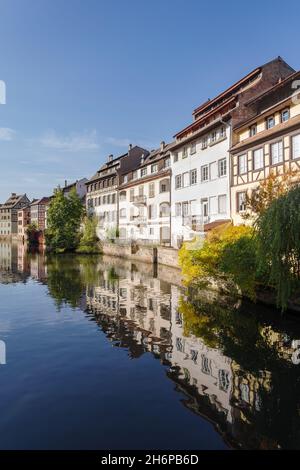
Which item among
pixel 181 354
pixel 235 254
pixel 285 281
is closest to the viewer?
pixel 181 354

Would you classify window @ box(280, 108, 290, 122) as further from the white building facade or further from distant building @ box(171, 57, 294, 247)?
the white building facade

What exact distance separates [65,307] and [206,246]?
25.9 feet

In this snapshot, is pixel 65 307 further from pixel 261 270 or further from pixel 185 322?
pixel 261 270

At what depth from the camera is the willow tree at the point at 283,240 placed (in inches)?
483

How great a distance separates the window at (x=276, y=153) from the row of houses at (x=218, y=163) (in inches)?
2.4

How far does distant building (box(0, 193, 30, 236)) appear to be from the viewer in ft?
390

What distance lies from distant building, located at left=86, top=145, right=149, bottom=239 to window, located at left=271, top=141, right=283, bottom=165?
29155 millimetres

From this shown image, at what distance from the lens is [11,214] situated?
118562mm

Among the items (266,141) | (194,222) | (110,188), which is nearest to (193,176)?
(194,222)

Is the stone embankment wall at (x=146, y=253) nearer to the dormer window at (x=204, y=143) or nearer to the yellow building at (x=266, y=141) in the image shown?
the yellow building at (x=266, y=141)

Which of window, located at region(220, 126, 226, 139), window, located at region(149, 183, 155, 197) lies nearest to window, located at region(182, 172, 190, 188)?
window, located at region(220, 126, 226, 139)

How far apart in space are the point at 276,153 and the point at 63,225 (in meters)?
40.4

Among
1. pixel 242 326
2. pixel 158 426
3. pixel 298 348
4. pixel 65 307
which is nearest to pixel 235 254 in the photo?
pixel 242 326

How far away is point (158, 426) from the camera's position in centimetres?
715
